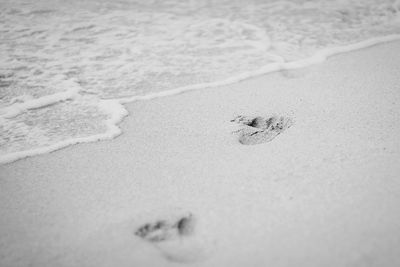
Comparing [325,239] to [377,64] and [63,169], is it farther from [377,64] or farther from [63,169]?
[377,64]

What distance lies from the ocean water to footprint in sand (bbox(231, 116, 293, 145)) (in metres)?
0.65

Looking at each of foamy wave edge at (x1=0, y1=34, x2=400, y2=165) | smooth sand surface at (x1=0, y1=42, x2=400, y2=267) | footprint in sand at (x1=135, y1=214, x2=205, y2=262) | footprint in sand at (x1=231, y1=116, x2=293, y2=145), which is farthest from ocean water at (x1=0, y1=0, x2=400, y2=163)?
footprint in sand at (x1=135, y1=214, x2=205, y2=262)

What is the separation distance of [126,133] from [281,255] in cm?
123

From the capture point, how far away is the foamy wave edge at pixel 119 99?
2.16m

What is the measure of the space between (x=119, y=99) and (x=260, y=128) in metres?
1.09

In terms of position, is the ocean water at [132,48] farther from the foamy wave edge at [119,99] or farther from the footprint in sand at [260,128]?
the footprint in sand at [260,128]

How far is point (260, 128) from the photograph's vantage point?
221 cm

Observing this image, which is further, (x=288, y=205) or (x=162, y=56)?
(x=162, y=56)

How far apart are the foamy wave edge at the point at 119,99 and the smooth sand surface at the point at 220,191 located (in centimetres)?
7

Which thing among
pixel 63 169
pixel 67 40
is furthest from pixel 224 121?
pixel 67 40

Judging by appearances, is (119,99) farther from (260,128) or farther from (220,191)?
(220,191)

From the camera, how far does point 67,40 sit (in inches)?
155

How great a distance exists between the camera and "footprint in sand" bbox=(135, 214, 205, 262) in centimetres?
141

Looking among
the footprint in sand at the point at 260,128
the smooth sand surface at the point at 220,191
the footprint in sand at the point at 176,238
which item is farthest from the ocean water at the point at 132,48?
the footprint in sand at the point at 176,238
